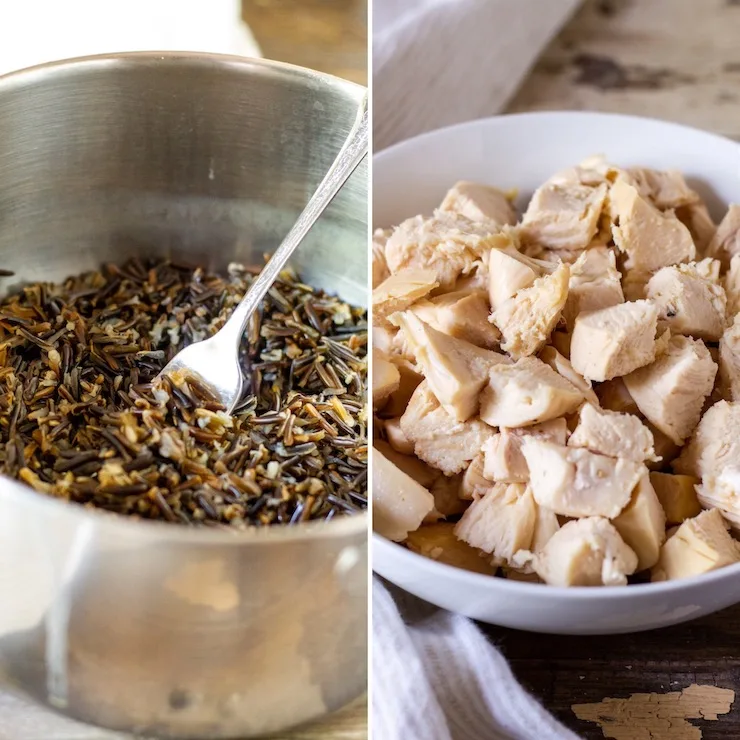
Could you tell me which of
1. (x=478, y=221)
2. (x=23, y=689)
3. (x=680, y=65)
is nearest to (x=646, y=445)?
(x=478, y=221)

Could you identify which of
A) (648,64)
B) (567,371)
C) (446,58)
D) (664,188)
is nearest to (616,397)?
(567,371)

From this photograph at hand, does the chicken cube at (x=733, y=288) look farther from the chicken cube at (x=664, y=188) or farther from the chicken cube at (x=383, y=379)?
the chicken cube at (x=383, y=379)

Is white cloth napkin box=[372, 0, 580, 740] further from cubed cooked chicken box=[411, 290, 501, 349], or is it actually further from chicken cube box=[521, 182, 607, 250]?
chicken cube box=[521, 182, 607, 250]

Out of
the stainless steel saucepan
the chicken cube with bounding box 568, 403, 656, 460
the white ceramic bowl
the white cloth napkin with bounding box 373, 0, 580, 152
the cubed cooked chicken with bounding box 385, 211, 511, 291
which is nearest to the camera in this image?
the stainless steel saucepan

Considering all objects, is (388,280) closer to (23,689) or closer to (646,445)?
(646,445)

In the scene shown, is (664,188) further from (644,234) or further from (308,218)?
(308,218)

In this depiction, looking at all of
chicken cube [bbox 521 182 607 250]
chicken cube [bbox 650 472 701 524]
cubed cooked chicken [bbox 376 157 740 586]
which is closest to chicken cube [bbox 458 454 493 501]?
cubed cooked chicken [bbox 376 157 740 586]
